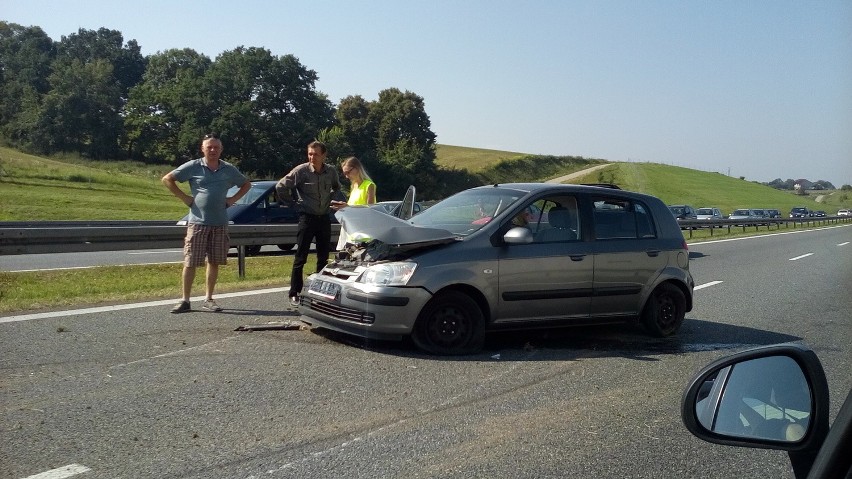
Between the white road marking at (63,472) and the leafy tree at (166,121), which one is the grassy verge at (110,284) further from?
the leafy tree at (166,121)

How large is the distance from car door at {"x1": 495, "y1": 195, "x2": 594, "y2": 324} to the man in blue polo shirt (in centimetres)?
345

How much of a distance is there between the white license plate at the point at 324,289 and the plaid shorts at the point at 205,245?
1.80 metres

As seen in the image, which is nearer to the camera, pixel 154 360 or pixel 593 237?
pixel 154 360

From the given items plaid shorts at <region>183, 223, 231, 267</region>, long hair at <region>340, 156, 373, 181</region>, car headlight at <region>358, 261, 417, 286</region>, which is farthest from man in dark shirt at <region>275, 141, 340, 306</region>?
car headlight at <region>358, 261, 417, 286</region>

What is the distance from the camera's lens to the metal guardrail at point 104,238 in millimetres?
10773

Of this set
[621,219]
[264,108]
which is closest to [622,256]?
[621,219]

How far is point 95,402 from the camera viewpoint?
539 centimetres

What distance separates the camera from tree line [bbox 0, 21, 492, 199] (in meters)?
62.4

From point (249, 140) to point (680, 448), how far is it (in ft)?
198

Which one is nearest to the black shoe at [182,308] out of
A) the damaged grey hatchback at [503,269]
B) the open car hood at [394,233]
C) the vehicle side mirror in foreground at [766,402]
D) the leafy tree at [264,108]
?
the damaged grey hatchback at [503,269]

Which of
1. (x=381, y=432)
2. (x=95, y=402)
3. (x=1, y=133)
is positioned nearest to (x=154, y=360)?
(x=95, y=402)

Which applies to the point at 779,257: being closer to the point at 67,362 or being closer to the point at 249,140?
the point at 67,362

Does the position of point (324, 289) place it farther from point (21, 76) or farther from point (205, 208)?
point (21, 76)

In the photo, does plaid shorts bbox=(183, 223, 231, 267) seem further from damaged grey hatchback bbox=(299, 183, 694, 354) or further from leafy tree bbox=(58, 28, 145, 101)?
leafy tree bbox=(58, 28, 145, 101)
